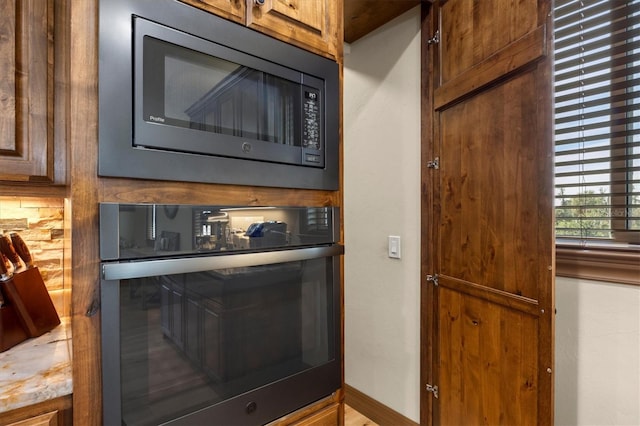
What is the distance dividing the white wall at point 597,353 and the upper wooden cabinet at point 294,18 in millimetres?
1298

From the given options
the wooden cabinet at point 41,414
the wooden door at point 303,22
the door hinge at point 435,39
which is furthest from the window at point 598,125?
the wooden cabinet at point 41,414

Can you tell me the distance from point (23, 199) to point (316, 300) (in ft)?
3.63

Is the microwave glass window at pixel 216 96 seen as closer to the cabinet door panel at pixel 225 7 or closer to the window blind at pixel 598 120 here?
the cabinet door panel at pixel 225 7

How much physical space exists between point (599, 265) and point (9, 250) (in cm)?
205

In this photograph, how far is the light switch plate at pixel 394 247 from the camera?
1881mm

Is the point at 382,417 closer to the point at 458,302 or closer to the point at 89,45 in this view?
the point at 458,302

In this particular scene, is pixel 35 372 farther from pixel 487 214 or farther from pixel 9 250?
pixel 487 214

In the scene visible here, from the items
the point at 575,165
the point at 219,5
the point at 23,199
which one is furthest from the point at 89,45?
the point at 575,165

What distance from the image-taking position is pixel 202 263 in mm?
789

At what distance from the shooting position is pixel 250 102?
0.89m

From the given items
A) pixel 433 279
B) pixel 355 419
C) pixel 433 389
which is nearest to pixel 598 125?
pixel 433 279

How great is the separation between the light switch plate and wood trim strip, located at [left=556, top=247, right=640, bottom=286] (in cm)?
75

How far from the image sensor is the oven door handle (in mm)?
684

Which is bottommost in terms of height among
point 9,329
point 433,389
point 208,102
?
point 433,389
